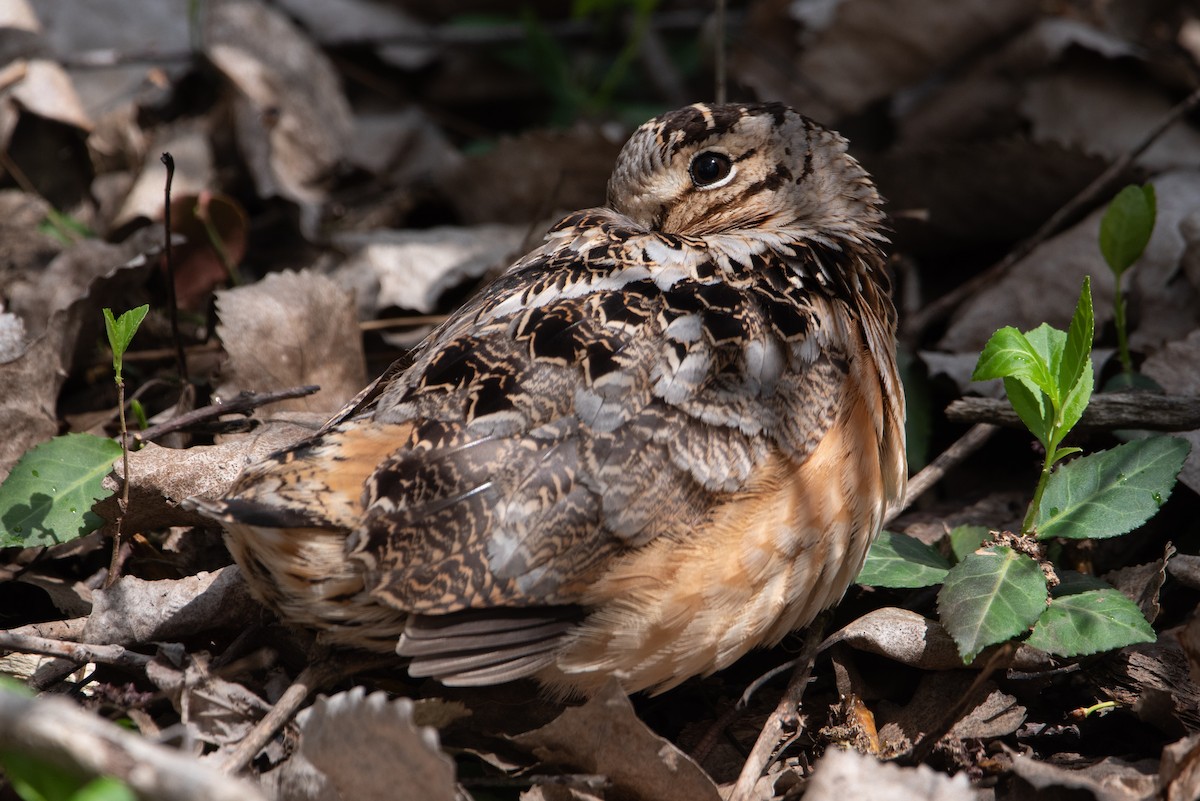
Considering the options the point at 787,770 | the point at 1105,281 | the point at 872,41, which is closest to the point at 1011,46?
the point at 872,41

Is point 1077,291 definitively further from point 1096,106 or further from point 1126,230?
point 1096,106

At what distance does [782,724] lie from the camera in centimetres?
332

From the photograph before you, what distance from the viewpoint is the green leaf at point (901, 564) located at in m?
3.48

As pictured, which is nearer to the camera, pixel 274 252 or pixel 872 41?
pixel 274 252

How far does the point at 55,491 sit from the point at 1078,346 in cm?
295

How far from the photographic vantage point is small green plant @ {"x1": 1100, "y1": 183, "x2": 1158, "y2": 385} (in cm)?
407

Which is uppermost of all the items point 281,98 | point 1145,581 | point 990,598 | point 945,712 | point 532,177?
point 281,98

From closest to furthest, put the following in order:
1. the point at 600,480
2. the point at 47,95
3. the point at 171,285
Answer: the point at 600,480 → the point at 171,285 → the point at 47,95

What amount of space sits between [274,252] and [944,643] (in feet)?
11.4

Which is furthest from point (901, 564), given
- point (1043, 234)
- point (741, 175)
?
point (1043, 234)

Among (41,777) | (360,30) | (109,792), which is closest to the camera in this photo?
(109,792)

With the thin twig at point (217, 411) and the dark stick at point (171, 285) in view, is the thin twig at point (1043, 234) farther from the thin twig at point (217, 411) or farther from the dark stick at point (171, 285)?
the dark stick at point (171, 285)

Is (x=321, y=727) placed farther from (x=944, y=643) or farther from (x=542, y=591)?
(x=944, y=643)

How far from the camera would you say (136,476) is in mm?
3635
